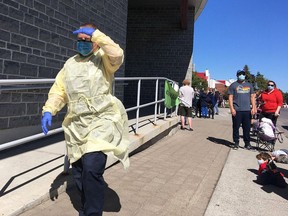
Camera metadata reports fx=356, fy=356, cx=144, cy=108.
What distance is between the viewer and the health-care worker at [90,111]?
2996mm

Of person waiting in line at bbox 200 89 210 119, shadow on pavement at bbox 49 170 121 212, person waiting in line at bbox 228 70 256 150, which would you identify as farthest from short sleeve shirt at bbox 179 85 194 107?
person waiting in line at bbox 200 89 210 119

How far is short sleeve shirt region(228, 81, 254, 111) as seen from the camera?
7711 millimetres

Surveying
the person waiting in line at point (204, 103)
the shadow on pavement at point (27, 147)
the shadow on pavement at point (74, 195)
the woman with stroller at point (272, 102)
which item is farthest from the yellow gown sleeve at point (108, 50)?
the person waiting in line at point (204, 103)

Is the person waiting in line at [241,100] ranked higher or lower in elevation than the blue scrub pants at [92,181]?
higher

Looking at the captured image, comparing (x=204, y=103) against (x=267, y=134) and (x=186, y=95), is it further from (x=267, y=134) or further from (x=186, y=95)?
(x=267, y=134)

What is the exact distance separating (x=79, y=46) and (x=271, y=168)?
3457 mm

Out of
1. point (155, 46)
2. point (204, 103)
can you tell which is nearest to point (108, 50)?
point (155, 46)

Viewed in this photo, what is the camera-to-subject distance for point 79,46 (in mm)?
3105

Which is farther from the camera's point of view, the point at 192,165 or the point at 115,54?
the point at 192,165

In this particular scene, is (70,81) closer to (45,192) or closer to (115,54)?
(115,54)

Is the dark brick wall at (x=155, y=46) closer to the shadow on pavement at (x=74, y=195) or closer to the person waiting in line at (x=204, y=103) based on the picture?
the person waiting in line at (x=204, y=103)

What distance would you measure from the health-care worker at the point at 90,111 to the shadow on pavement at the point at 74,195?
617 mm

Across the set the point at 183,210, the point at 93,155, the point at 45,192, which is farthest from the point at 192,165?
the point at 93,155

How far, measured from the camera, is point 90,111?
3.06m
